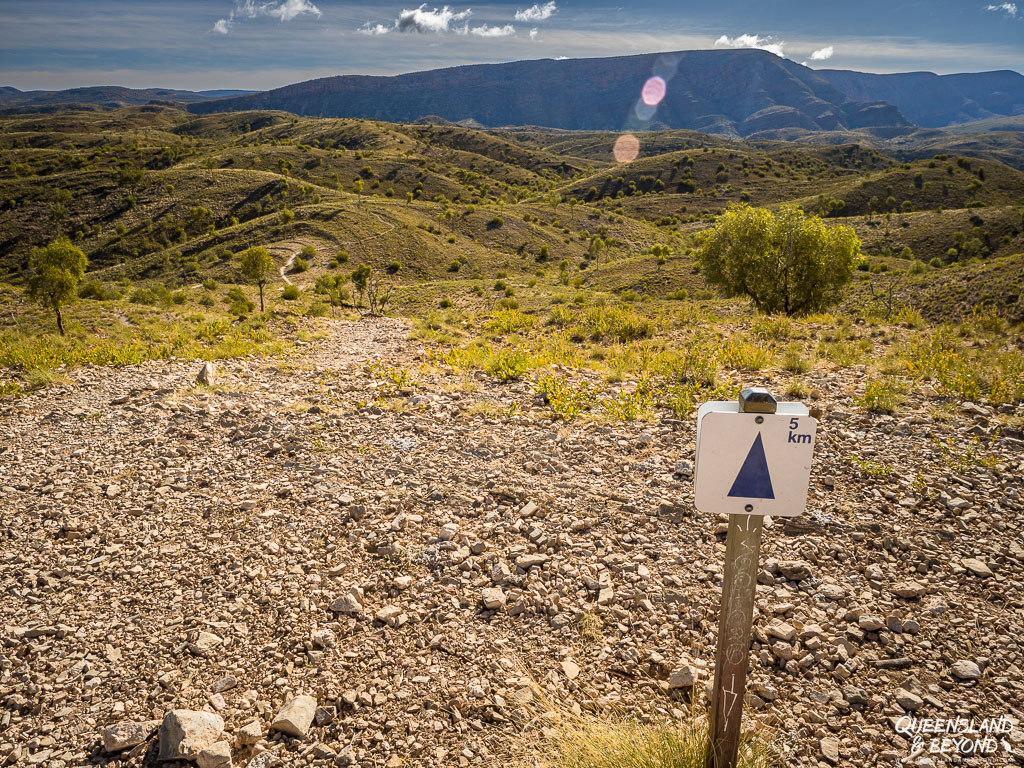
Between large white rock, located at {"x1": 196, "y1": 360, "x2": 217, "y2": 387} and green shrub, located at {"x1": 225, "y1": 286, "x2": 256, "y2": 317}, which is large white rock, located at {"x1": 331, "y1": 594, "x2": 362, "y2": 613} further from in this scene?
green shrub, located at {"x1": 225, "y1": 286, "x2": 256, "y2": 317}

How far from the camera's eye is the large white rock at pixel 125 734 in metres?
3.66

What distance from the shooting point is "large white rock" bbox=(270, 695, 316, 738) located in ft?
12.4

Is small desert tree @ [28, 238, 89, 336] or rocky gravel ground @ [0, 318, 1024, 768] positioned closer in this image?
rocky gravel ground @ [0, 318, 1024, 768]

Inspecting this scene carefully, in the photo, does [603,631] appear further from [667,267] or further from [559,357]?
[667,267]

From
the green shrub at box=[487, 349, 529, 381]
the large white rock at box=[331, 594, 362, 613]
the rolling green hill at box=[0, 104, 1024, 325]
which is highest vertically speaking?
the rolling green hill at box=[0, 104, 1024, 325]

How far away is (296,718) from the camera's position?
3830 mm

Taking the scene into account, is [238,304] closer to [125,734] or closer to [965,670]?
[125,734]

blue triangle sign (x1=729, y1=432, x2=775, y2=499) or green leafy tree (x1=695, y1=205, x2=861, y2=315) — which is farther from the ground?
green leafy tree (x1=695, y1=205, x2=861, y2=315)

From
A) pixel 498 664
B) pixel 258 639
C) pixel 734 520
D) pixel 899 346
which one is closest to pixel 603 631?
pixel 498 664

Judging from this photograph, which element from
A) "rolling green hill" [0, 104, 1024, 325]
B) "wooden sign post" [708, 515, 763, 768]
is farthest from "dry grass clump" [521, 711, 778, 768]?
"rolling green hill" [0, 104, 1024, 325]

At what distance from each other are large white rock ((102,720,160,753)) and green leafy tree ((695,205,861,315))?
28178 millimetres

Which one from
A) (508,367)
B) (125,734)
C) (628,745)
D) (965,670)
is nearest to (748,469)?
(628,745)

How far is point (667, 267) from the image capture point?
5297 cm

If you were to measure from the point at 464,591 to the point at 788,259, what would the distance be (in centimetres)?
2601
